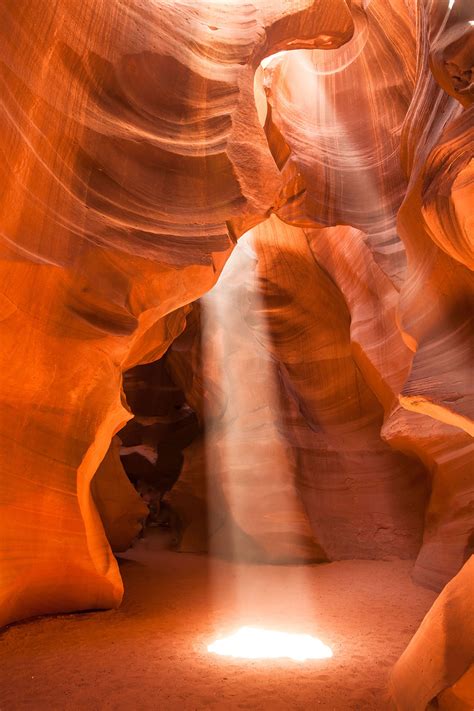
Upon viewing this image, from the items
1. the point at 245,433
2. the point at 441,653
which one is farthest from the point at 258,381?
the point at 441,653

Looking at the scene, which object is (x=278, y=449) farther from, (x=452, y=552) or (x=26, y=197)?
(x=26, y=197)

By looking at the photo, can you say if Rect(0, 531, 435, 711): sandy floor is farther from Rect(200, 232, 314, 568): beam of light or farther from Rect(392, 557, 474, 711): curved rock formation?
Rect(200, 232, 314, 568): beam of light

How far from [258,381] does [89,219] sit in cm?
590

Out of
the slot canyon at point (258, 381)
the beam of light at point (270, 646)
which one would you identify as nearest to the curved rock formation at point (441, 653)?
the slot canyon at point (258, 381)

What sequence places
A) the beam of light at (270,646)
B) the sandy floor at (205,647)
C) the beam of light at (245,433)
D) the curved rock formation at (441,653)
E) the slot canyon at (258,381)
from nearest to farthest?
1. the curved rock formation at (441,653)
2. the sandy floor at (205,647)
3. the slot canyon at (258,381)
4. the beam of light at (270,646)
5. the beam of light at (245,433)

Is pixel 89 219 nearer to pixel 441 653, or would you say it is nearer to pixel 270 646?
pixel 270 646

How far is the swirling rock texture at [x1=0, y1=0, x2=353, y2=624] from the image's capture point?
4.90 meters

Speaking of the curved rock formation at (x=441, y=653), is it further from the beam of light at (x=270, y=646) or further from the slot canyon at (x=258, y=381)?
the beam of light at (x=270, y=646)

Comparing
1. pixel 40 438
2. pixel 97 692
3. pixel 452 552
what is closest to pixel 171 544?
pixel 452 552

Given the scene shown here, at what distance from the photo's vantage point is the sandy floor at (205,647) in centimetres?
373

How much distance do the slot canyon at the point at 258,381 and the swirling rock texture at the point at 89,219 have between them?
2cm

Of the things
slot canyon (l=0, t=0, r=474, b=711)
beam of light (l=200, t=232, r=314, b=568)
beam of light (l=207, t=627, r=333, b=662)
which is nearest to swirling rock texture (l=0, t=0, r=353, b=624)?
slot canyon (l=0, t=0, r=474, b=711)

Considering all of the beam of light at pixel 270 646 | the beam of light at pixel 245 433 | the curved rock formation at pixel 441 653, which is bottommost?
the beam of light at pixel 270 646

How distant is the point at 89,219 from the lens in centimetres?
525
